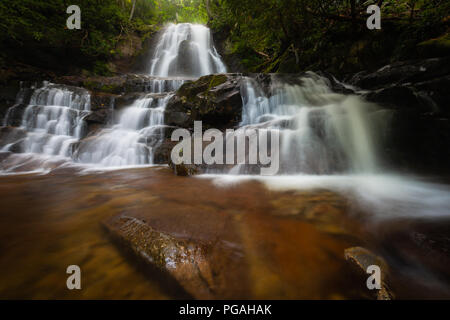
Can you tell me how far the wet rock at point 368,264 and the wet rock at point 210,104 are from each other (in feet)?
17.3

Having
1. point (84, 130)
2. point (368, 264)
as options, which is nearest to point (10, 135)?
point (84, 130)

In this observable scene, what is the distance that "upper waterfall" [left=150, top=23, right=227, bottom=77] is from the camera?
1416cm

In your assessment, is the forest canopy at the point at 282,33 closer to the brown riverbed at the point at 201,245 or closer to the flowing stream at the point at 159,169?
the flowing stream at the point at 159,169

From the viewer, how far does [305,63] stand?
294 inches

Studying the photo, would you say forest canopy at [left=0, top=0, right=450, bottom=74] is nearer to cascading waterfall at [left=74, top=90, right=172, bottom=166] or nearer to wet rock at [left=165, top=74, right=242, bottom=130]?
wet rock at [left=165, top=74, right=242, bottom=130]

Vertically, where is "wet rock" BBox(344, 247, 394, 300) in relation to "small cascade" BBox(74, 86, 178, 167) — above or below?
below

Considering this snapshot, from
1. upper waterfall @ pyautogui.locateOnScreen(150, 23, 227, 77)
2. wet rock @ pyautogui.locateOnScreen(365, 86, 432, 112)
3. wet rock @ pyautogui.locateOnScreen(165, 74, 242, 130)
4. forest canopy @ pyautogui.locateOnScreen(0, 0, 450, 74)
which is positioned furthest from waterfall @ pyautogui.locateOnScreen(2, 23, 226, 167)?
wet rock @ pyautogui.locateOnScreen(365, 86, 432, 112)

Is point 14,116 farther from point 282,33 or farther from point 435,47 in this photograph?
point 435,47

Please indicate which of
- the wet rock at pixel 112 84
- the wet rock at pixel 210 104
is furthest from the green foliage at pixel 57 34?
the wet rock at pixel 210 104

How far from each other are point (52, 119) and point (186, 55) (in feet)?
37.9

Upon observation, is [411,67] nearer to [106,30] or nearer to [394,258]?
[394,258]

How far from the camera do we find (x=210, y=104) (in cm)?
573

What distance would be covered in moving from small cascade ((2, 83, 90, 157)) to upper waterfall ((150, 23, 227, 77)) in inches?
301
